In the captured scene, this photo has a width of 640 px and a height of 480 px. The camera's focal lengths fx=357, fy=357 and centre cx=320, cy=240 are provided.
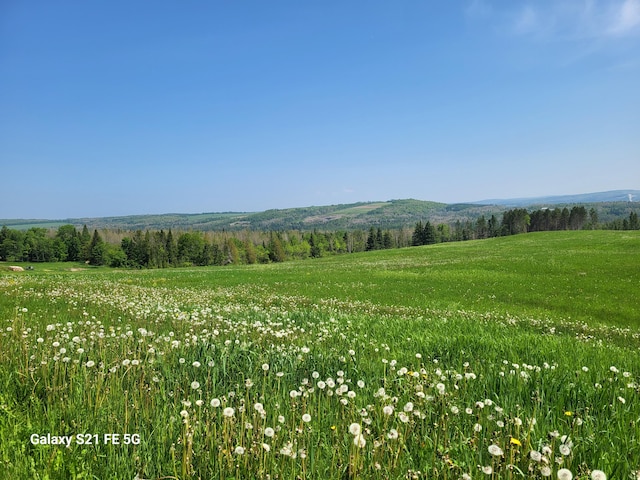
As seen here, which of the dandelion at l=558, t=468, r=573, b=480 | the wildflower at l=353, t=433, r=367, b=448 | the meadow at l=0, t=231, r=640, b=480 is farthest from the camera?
the meadow at l=0, t=231, r=640, b=480

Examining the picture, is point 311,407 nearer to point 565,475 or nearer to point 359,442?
point 359,442

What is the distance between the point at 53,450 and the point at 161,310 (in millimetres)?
7306

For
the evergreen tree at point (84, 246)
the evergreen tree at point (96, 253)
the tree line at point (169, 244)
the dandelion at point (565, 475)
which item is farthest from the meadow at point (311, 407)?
the evergreen tree at point (84, 246)

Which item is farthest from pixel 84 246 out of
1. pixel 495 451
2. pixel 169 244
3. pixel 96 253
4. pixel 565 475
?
pixel 565 475

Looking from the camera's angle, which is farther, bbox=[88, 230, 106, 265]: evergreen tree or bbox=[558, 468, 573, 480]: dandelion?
bbox=[88, 230, 106, 265]: evergreen tree

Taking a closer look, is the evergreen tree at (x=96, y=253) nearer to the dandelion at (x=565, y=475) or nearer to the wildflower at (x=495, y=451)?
the wildflower at (x=495, y=451)

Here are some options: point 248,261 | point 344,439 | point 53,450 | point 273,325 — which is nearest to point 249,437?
point 344,439

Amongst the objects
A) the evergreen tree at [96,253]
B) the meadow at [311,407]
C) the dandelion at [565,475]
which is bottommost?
the evergreen tree at [96,253]

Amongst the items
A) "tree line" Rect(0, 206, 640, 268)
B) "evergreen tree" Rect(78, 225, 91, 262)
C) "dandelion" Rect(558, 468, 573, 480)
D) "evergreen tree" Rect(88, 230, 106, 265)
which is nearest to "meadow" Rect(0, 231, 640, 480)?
"dandelion" Rect(558, 468, 573, 480)

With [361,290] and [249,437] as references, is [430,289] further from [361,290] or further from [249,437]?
[249,437]

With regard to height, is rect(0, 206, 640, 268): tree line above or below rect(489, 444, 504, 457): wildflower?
below

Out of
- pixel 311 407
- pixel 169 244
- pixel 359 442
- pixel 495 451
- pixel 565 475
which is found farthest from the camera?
pixel 169 244

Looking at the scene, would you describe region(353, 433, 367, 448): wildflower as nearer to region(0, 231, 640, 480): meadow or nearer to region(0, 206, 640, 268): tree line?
region(0, 231, 640, 480): meadow

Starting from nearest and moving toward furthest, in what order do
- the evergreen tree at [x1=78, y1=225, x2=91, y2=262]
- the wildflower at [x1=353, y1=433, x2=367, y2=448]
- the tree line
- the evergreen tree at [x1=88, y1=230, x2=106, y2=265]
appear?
the wildflower at [x1=353, y1=433, x2=367, y2=448] < the tree line < the evergreen tree at [x1=88, y1=230, x2=106, y2=265] < the evergreen tree at [x1=78, y1=225, x2=91, y2=262]
